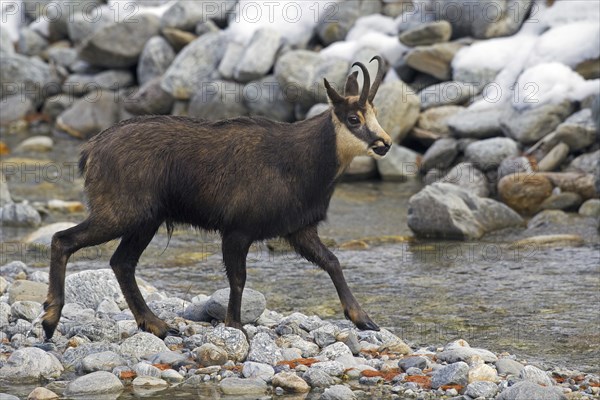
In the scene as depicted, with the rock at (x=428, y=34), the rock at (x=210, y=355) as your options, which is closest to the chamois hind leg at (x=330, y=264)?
the rock at (x=210, y=355)

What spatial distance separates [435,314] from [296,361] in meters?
2.68

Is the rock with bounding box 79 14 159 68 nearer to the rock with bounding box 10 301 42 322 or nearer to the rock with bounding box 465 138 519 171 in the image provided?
the rock with bounding box 465 138 519 171

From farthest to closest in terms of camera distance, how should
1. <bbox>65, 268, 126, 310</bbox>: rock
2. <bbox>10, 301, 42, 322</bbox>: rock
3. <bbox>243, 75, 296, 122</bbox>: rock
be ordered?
<bbox>243, 75, 296, 122</bbox>: rock → <bbox>65, 268, 126, 310</bbox>: rock → <bbox>10, 301, 42, 322</bbox>: rock

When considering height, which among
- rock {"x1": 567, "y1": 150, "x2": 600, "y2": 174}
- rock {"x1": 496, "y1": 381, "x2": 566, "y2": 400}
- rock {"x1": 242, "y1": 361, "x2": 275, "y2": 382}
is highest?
rock {"x1": 496, "y1": 381, "x2": 566, "y2": 400}

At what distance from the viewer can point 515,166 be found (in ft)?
54.7

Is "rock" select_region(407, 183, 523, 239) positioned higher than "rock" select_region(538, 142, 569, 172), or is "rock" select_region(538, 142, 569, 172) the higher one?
"rock" select_region(538, 142, 569, 172)

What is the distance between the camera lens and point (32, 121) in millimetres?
23953

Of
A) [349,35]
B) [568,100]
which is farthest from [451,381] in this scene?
[349,35]

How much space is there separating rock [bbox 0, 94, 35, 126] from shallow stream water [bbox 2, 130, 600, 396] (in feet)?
27.8

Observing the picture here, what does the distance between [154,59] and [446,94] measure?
6886 mm

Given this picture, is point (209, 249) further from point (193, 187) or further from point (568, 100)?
point (568, 100)

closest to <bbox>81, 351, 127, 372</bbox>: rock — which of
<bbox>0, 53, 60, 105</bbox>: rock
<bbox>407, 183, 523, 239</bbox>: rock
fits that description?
<bbox>407, 183, 523, 239</bbox>: rock

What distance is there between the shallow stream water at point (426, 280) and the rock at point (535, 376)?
899 mm

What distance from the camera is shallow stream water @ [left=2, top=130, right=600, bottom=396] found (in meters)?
9.88
